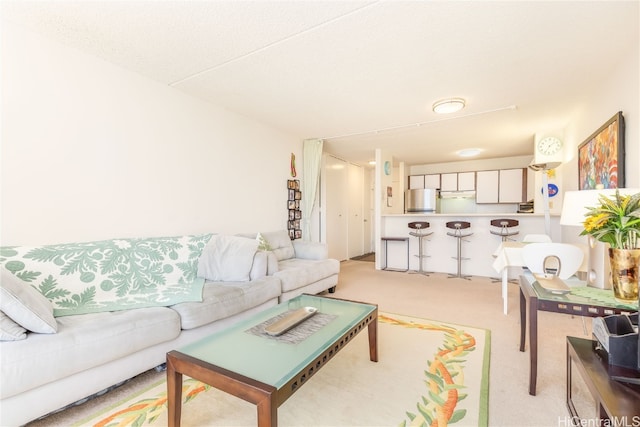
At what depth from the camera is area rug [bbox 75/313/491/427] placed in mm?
1412

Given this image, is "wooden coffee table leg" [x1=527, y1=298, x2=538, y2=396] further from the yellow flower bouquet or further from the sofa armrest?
the sofa armrest

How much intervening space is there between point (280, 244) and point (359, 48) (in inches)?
95.6

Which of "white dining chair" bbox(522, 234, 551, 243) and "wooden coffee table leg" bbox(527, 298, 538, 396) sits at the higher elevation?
"white dining chair" bbox(522, 234, 551, 243)

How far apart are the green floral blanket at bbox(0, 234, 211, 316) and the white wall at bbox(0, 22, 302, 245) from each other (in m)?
0.27

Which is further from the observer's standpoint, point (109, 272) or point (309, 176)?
point (309, 176)

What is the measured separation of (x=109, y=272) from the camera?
2.12 metres

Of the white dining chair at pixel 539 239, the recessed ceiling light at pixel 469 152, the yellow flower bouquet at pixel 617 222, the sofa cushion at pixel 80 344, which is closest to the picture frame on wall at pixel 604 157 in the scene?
the yellow flower bouquet at pixel 617 222

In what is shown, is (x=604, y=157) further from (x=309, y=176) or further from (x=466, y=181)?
(x=466, y=181)

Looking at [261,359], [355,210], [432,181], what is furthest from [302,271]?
[432,181]

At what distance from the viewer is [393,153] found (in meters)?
6.02

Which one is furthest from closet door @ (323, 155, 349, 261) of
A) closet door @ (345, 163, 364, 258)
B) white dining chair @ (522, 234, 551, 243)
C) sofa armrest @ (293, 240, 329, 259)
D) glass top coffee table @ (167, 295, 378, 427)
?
glass top coffee table @ (167, 295, 378, 427)

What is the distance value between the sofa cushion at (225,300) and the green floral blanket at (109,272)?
0.08 metres

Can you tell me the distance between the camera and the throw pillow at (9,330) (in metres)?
1.29

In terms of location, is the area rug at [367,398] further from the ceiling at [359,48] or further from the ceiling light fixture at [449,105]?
the ceiling light fixture at [449,105]
